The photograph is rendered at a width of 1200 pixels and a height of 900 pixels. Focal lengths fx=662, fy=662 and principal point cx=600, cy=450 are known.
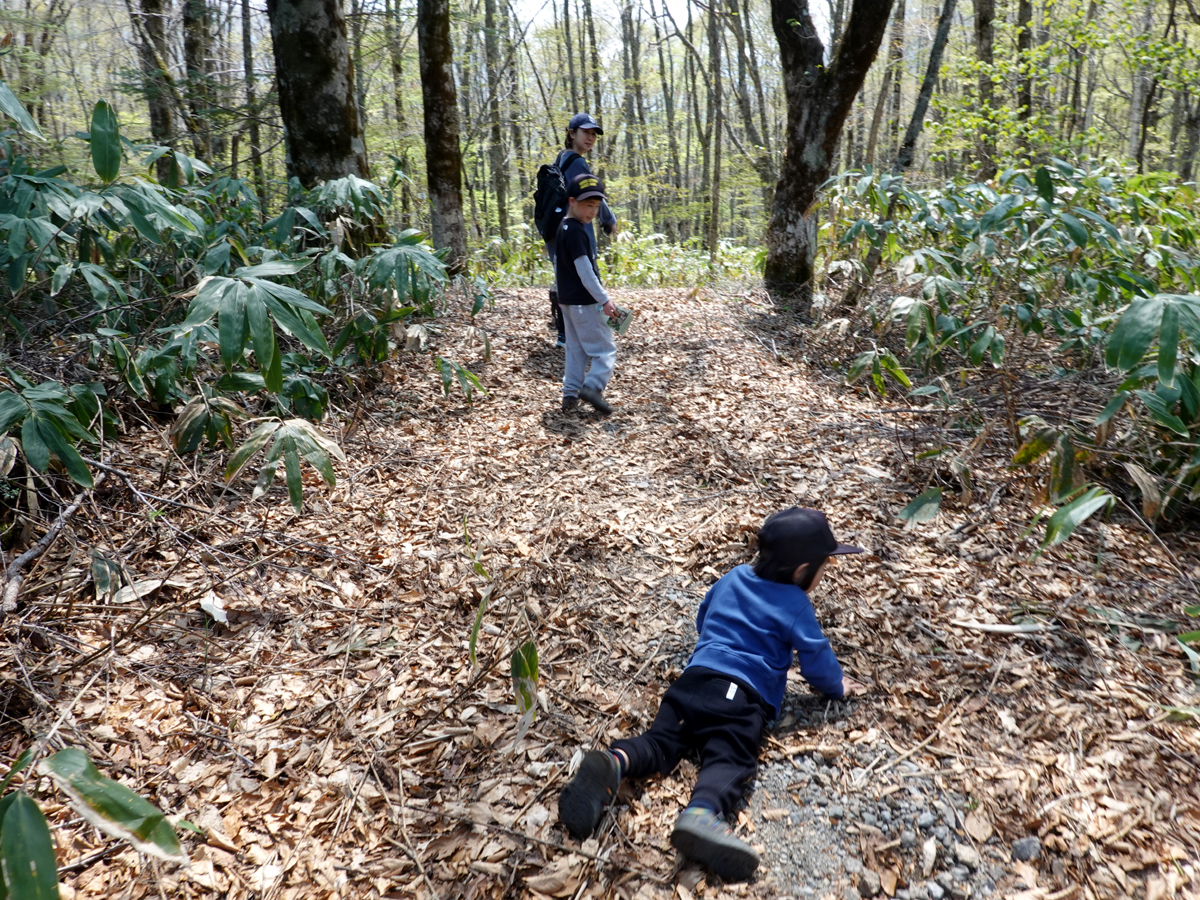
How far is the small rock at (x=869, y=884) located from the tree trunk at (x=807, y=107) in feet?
17.4

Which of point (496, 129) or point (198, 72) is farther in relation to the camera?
point (496, 129)

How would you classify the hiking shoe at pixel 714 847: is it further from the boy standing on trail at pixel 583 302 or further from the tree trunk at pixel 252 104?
the tree trunk at pixel 252 104

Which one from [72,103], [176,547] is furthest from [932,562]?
[72,103]

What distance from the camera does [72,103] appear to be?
705 inches

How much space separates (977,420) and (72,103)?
23543 mm

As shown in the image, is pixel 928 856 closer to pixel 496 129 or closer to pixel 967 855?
pixel 967 855

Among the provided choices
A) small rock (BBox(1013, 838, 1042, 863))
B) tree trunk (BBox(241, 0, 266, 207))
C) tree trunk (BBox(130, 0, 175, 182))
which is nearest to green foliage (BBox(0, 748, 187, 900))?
small rock (BBox(1013, 838, 1042, 863))

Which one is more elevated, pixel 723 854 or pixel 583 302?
pixel 583 302

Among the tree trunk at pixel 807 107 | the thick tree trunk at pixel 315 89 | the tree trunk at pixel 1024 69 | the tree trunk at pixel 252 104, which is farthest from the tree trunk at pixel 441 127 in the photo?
the tree trunk at pixel 1024 69

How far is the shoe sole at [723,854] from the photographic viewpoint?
5.99ft

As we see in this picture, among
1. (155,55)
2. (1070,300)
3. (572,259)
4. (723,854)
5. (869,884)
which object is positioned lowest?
(869,884)

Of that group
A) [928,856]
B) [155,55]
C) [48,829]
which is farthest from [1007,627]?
[155,55]

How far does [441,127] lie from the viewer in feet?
21.7

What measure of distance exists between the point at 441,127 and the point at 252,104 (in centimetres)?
178
